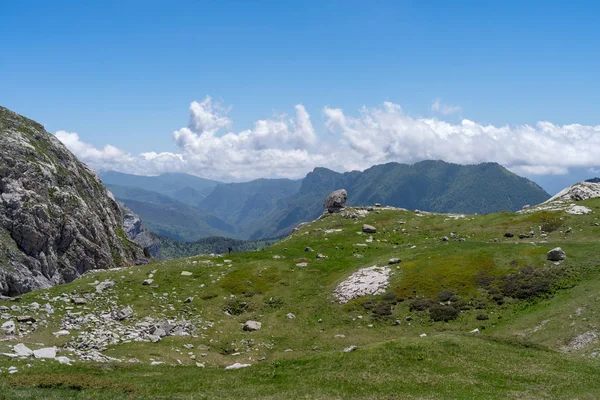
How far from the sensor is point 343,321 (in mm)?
55906

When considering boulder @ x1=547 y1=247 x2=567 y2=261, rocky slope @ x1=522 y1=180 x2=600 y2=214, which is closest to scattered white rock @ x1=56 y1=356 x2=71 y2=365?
boulder @ x1=547 y1=247 x2=567 y2=261

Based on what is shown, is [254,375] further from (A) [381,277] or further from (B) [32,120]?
(B) [32,120]

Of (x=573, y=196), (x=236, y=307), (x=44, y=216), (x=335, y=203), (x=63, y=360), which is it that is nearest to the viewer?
(x=63, y=360)

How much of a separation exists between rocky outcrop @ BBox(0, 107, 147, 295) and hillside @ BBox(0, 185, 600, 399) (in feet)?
220

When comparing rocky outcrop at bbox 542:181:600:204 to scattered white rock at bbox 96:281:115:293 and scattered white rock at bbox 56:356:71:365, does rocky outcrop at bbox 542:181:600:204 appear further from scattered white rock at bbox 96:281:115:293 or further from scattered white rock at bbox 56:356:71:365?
scattered white rock at bbox 56:356:71:365

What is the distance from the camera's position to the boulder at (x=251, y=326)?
55625 mm

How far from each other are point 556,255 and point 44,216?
142 meters

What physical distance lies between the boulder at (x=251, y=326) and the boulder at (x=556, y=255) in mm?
44889

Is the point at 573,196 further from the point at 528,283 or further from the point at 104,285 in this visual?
the point at 104,285

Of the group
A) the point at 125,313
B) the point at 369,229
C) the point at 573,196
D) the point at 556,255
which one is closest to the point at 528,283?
the point at 556,255

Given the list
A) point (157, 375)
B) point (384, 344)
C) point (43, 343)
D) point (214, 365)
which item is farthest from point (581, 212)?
point (43, 343)

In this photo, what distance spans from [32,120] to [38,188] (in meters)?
49.1

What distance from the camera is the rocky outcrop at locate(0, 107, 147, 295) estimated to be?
4761 inches

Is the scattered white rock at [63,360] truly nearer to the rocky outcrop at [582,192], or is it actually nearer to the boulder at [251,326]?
the boulder at [251,326]
